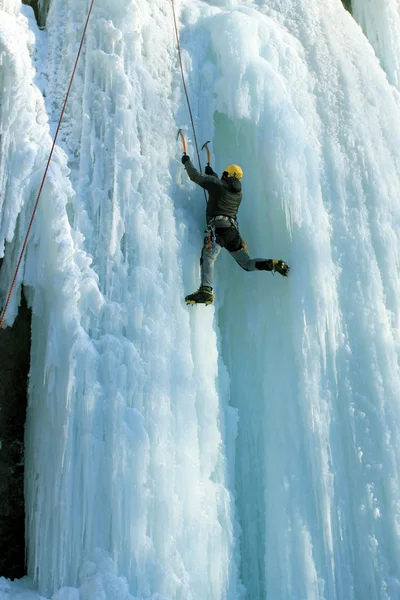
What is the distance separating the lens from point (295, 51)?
661 centimetres

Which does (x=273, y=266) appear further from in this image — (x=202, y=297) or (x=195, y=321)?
(x=195, y=321)

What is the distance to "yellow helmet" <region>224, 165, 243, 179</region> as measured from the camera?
555cm

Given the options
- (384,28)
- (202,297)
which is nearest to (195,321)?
(202,297)

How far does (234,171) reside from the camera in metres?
5.56

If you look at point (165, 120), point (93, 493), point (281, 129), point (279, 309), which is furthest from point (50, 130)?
point (93, 493)

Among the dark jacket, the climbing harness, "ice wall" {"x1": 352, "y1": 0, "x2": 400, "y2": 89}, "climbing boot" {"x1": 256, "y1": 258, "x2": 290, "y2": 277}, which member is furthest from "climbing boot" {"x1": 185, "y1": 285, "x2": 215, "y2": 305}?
"ice wall" {"x1": 352, "y1": 0, "x2": 400, "y2": 89}

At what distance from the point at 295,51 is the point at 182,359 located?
3406mm

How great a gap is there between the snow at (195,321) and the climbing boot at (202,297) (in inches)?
4.8

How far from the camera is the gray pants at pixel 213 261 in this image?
5352 mm

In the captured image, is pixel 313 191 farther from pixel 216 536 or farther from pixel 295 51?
pixel 216 536

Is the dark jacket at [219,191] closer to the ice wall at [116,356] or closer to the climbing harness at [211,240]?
the climbing harness at [211,240]

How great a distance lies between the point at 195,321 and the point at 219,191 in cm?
109

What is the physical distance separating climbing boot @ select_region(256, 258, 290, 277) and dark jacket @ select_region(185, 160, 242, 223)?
0.46 meters

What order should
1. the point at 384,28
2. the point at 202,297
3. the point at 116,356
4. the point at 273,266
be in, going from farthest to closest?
the point at 384,28
the point at 273,266
the point at 202,297
the point at 116,356
